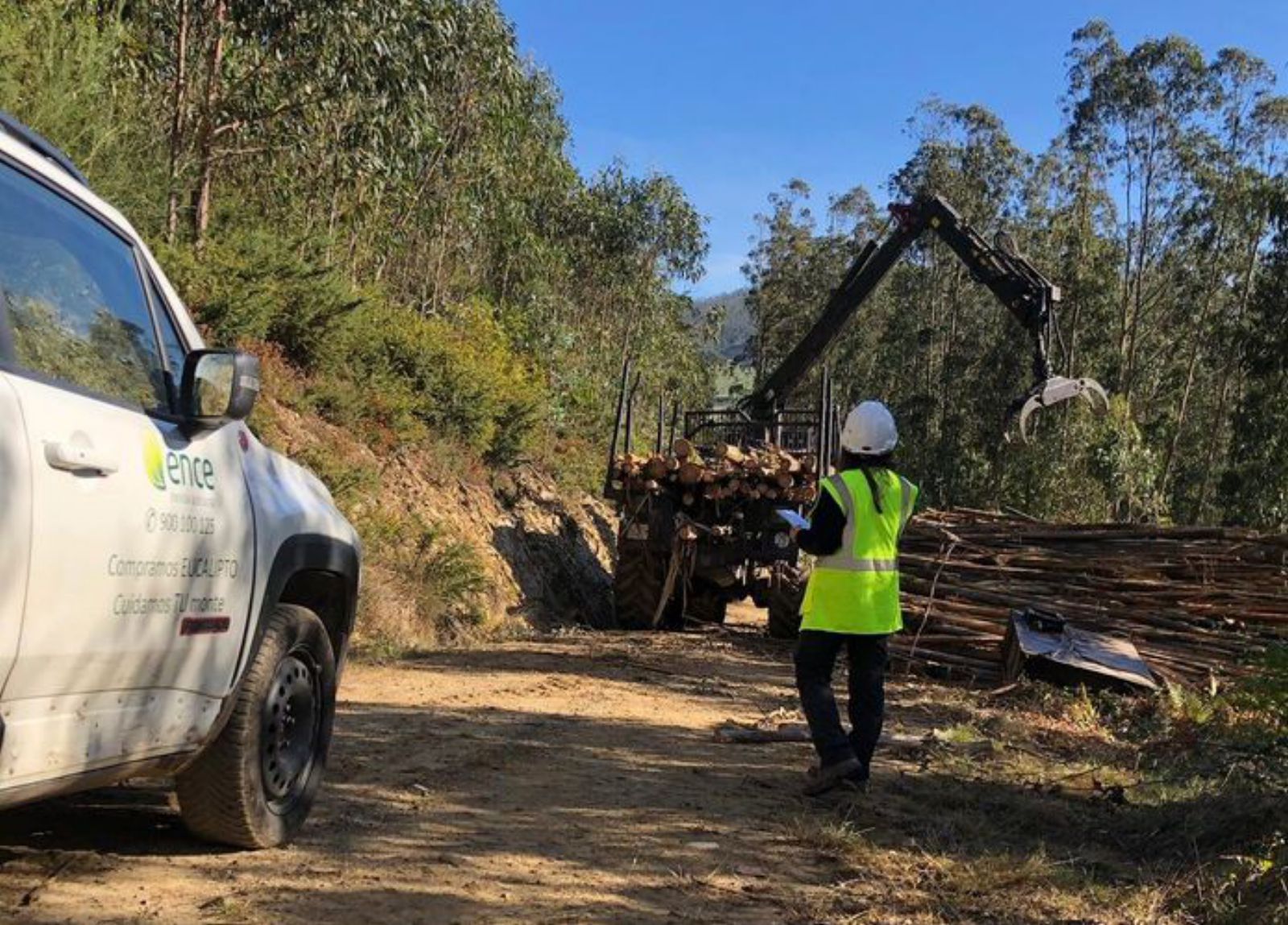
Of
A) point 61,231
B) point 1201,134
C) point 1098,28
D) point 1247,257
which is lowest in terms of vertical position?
point 61,231

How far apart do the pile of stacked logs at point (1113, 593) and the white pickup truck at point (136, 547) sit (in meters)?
7.33

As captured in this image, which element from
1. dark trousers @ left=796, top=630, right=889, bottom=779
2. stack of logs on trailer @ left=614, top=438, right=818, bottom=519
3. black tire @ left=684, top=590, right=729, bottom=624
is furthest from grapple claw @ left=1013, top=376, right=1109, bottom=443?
dark trousers @ left=796, top=630, right=889, bottom=779

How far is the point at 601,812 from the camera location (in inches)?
193

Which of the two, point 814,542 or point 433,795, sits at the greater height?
point 814,542

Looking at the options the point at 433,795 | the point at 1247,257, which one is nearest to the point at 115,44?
the point at 433,795

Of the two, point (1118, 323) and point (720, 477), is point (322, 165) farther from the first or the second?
point (1118, 323)

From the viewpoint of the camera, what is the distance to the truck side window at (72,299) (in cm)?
277

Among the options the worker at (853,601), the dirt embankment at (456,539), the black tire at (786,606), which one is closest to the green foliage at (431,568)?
the dirt embankment at (456,539)

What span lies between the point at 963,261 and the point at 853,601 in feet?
38.9

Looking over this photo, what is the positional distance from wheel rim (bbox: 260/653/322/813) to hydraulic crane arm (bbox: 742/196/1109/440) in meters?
12.1

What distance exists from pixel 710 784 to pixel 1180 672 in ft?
18.5

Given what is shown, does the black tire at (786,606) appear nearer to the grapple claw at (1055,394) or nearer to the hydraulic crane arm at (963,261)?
the grapple claw at (1055,394)

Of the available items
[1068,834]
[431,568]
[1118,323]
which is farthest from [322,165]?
[1118,323]

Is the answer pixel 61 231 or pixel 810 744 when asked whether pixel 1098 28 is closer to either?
pixel 810 744
